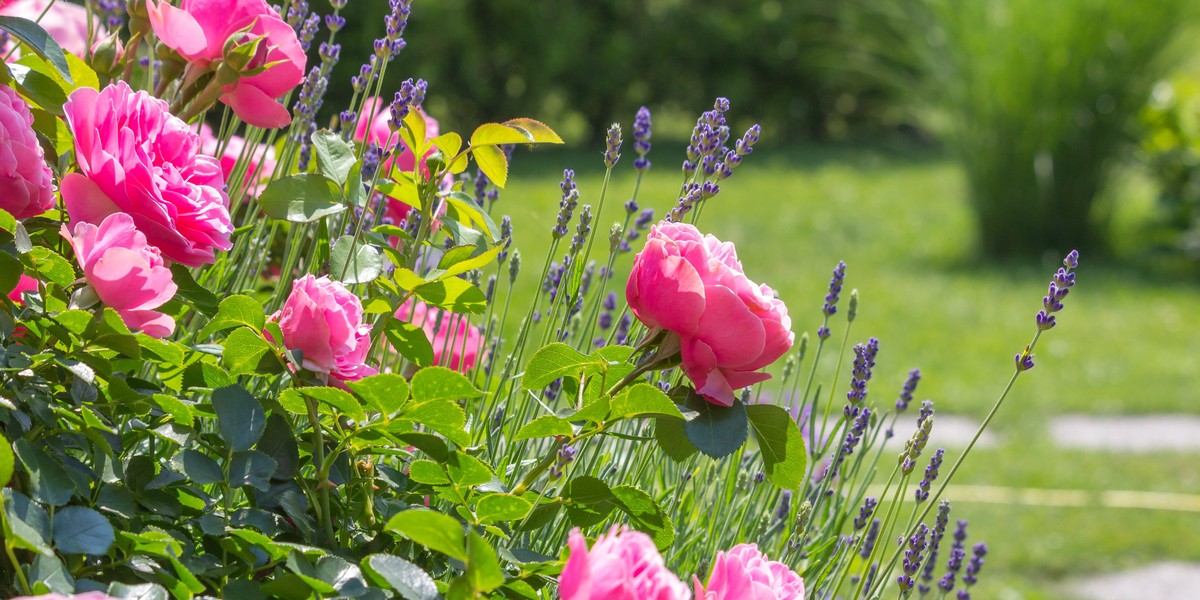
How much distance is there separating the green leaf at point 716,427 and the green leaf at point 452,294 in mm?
165

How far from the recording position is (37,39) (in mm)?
870

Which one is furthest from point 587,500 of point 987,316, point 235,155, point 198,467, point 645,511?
point 987,316

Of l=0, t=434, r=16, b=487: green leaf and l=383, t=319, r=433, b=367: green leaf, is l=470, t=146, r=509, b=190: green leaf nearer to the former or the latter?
l=383, t=319, r=433, b=367: green leaf

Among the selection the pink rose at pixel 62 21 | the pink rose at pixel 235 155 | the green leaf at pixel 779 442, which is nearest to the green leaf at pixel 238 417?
the green leaf at pixel 779 442

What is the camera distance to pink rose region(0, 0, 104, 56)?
132cm

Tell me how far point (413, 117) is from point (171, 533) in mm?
347

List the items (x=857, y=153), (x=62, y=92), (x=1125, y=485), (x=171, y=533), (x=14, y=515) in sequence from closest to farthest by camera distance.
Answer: (x=14, y=515), (x=171, y=533), (x=62, y=92), (x=1125, y=485), (x=857, y=153)

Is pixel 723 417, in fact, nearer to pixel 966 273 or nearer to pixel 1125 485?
pixel 1125 485

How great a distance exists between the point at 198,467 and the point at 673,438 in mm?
312

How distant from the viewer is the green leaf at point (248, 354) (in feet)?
2.61

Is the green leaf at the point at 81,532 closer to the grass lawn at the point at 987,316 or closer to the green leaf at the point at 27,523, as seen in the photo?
the green leaf at the point at 27,523

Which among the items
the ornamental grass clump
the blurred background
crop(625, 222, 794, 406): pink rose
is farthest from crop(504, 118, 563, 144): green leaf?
the blurred background

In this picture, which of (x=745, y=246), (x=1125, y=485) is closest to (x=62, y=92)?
(x=1125, y=485)

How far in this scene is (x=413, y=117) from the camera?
93 centimetres
